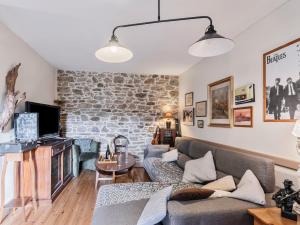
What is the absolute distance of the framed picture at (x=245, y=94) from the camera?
8.25 ft

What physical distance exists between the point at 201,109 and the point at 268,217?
2673 millimetres

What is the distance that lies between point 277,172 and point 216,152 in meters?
0.82

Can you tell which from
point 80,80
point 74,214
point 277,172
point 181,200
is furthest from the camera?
point 80,80

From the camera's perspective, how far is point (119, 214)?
169 cm

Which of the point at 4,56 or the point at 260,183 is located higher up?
the point at 4,56

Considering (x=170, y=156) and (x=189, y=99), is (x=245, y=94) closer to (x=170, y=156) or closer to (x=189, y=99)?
(x=170, y=156)

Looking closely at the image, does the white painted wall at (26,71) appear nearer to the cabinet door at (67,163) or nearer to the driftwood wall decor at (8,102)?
the driftwood wall decor at (8,102)

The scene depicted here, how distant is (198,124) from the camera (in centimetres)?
415

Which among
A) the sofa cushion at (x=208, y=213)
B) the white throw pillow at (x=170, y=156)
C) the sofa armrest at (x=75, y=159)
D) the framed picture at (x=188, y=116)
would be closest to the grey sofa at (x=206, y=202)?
the sofa cushion at (x=208, y=213)

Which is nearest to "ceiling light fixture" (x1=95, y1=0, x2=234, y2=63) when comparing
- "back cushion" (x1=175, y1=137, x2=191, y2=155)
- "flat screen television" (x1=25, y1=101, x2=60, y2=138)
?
"flat screen television" (x1=25, y1=101, x2=60, y2=138)

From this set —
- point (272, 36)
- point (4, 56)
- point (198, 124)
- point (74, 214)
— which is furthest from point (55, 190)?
point (272, 36)

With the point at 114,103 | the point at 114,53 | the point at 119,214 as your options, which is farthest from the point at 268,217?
the point at 114,103

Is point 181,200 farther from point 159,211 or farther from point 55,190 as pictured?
point 55,190

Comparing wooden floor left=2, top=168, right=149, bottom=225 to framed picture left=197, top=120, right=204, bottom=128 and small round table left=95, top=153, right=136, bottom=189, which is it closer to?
small round table left=95, top=153, right=136, bottom=189
